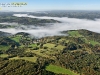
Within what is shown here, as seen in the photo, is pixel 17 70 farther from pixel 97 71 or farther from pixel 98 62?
pixel 98 62

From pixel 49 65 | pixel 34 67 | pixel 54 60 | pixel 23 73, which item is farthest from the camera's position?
pixel 54 60

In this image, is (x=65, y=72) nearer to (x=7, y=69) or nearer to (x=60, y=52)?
(x=7, y=69)

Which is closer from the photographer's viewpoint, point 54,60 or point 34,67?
point 34,67

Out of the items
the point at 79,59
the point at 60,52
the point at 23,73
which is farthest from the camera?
the point at 60,52

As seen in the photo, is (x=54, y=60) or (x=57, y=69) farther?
(x=54, y=60)

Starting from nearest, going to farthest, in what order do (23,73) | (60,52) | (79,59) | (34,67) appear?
(23,73), (34,67), (79,59), (60,52)

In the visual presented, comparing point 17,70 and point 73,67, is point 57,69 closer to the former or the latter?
point 73,67

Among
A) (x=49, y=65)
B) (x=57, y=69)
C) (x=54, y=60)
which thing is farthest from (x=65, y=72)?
(x=54, y=60)

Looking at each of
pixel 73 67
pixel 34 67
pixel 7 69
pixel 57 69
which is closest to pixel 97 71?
pixel 73 67

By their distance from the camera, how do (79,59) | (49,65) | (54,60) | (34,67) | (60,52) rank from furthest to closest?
(60,52) → (79,59) → (54,60) → (49,65) → (34,67)
